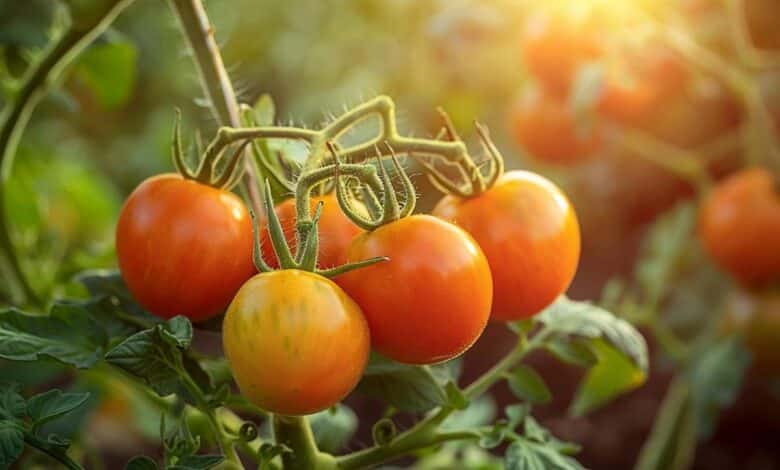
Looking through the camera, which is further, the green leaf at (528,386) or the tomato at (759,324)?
the tomato at (759,324)

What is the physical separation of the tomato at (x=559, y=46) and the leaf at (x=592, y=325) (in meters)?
0.60

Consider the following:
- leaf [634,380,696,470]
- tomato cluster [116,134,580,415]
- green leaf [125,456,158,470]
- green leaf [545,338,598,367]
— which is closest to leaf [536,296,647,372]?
green leaf [545,338,598,367]

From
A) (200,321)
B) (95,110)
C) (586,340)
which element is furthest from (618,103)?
(95,110)

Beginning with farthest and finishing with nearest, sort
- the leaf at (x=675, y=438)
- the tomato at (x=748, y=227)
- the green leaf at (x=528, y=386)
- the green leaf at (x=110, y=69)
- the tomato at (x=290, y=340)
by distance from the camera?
1. the leaf at (x=675, y=438)
2. the tomato at (x=748, y=227)
3. the green leaf at (x=110, y=69)
4. the green leaf at (x=528, y=386)
5. the tomato at (x=290, y=340)

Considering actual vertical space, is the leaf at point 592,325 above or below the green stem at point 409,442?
above

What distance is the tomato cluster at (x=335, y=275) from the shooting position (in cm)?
62

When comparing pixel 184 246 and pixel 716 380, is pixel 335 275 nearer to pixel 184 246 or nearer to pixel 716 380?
pixel 184 246

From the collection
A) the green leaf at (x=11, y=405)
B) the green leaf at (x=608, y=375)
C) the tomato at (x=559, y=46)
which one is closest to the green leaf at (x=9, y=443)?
the green leaf at (x=11, y=405)

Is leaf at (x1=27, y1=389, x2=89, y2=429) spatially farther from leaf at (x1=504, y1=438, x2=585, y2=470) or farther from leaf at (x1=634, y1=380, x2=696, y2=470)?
leaf at (x1=634, y1=380, x2=696, y2=470)

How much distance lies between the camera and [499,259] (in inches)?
29.6

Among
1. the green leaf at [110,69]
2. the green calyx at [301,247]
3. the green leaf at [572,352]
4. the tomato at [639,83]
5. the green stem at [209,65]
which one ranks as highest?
the tomato at [639,83]

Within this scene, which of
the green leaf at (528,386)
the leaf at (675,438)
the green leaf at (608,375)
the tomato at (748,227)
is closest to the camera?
the green leaf at (528,386)

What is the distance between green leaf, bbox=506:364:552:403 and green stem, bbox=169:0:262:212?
0.26 m

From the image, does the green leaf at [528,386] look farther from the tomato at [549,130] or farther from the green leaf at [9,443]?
the tomato at [549,130]
